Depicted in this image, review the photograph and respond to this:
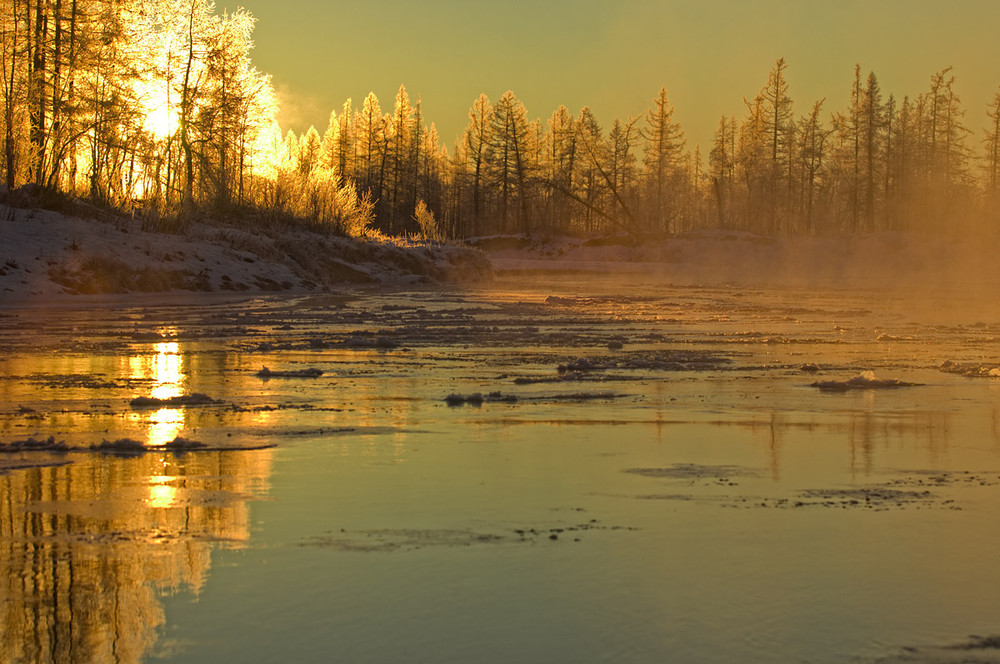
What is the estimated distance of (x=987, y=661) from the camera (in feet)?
10.4

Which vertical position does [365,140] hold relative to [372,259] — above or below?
above

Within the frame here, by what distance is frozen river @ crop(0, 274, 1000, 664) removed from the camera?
134 inches

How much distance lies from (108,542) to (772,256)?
6952cm

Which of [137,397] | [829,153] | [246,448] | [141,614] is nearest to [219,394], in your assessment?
[137,397]

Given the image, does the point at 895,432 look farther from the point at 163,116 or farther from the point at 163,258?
the point at 163,116

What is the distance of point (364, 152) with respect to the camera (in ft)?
472

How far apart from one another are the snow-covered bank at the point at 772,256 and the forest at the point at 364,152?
3.68 metres

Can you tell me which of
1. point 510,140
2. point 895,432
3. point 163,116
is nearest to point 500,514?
point 895,432

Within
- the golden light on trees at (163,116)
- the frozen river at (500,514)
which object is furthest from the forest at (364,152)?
the frozen river at (500,514)

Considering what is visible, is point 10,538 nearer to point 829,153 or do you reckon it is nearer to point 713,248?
point 713,248

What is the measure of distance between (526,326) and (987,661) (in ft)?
48.4

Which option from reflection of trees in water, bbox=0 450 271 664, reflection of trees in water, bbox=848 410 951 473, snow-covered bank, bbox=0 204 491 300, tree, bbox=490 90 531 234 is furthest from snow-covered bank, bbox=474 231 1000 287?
reflection of trees in water, bbox=0 450 271 664

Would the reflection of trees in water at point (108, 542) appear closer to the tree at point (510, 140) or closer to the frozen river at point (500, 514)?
the frozen river at point (500, 514)

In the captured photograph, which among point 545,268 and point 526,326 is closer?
point 526,326
